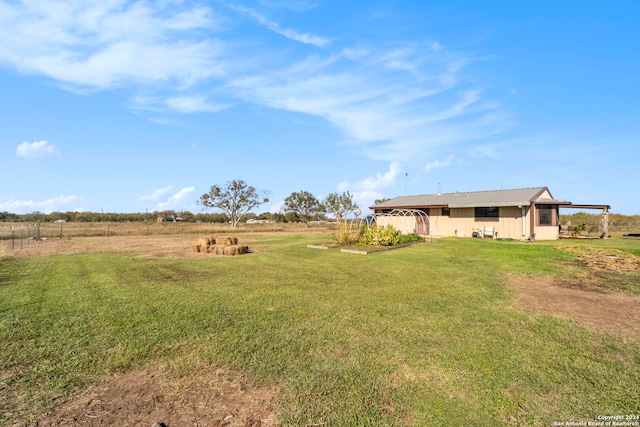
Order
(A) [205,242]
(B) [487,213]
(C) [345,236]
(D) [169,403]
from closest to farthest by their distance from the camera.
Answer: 1. (D) [169,403]
2. (A) [205,242]
3. (C) [345,236]
4. (B) [487,213]

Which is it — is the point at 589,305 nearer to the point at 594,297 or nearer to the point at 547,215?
the point at 594,297

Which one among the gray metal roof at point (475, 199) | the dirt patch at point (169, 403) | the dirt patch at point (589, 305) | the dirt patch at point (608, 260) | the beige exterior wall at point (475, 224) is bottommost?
the dirt patch at point (169, 403)

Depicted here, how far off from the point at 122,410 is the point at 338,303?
386 centimetres

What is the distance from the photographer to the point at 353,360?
3.67 meters

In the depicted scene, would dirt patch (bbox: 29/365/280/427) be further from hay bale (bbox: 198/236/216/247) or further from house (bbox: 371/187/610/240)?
house (bbox: 371/187/610/240)

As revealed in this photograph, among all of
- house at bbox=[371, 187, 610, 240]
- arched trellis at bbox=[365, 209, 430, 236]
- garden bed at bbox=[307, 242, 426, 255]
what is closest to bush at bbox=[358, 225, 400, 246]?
garden bed at bbox=[307, 242, 426, 255]

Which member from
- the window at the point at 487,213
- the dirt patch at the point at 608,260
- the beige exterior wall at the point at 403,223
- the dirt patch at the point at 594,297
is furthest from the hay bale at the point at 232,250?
the window at the point at 487,213

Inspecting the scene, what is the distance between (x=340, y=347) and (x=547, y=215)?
21.3 m

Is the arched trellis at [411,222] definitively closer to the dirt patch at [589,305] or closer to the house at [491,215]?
the house at [491,215]

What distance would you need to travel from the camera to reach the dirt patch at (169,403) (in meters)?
2.66

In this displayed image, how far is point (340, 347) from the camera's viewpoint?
4.03 m

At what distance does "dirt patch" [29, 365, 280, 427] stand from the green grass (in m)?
0.20

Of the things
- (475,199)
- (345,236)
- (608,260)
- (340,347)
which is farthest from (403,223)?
(340,347)

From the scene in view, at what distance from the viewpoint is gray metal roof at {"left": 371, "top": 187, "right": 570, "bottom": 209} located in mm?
19609
